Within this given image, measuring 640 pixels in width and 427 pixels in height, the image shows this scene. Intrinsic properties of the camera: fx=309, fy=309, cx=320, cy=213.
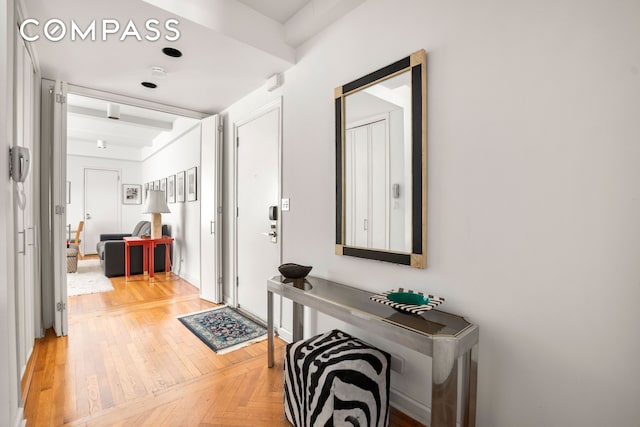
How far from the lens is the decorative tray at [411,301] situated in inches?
58.4

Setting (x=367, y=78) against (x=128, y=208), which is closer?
(x=367, y=78)

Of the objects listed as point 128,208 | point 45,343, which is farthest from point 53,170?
point 128,208

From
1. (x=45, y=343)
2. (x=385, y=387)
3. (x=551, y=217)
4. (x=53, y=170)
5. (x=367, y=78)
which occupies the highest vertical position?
(x=367, y=78)

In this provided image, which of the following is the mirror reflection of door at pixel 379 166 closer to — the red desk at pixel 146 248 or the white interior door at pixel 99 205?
the red desk at pixel 146 248

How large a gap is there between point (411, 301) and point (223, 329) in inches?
81.6

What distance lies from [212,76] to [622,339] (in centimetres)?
321

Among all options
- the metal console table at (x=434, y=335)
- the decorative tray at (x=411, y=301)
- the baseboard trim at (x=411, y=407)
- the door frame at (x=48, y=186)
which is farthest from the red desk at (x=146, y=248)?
the decorative tray at (x=411, y=301)

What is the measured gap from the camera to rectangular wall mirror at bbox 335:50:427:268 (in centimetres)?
169

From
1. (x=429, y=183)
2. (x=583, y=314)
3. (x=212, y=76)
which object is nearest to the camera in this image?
(x=583, y=314)

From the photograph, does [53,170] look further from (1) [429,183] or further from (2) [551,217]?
(2) [551,217]

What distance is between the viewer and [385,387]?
5.14 feet

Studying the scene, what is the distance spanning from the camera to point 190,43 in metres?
2.27

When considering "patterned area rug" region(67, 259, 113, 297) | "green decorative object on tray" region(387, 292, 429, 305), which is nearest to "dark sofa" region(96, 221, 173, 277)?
"patterned area rug" region(67, 259, 113, 297)

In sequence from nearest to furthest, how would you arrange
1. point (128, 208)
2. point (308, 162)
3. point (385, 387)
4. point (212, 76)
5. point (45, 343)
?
point (385, 387) < point (308, 162) < point (45, 343) < point (212, 76) < point (128, 208)
